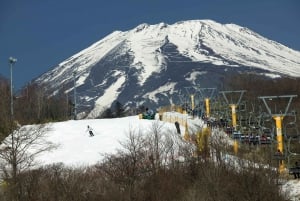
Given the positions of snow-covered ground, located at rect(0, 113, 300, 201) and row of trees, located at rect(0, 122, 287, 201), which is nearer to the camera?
row of trees, located at rect(0, 122, 287, 201)

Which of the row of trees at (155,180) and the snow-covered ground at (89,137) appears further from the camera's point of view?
the snow-covered ground at (89,137)

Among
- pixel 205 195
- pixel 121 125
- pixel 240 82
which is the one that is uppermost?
pixel 240 82

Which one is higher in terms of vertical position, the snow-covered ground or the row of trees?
the snow-covered ground

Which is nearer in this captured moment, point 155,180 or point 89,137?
point 155,180

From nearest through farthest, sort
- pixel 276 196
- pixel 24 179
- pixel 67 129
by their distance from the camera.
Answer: pixel 276 196 → pixel 24 179 → pixel 67 129

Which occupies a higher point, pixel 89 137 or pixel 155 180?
pixel 89 137

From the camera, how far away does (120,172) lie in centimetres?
4112

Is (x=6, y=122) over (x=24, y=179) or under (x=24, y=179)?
over

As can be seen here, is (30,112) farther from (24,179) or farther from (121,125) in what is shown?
(24,179)

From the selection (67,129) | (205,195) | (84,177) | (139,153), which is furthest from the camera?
(67,129)

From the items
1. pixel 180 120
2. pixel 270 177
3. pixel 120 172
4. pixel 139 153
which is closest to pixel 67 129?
pixel 180 120

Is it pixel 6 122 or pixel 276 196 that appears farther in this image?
pixel 6 122

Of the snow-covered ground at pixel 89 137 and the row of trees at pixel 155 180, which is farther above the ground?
the snow-covered ground at pixel 89 137

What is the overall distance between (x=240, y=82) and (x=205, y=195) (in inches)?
2713
